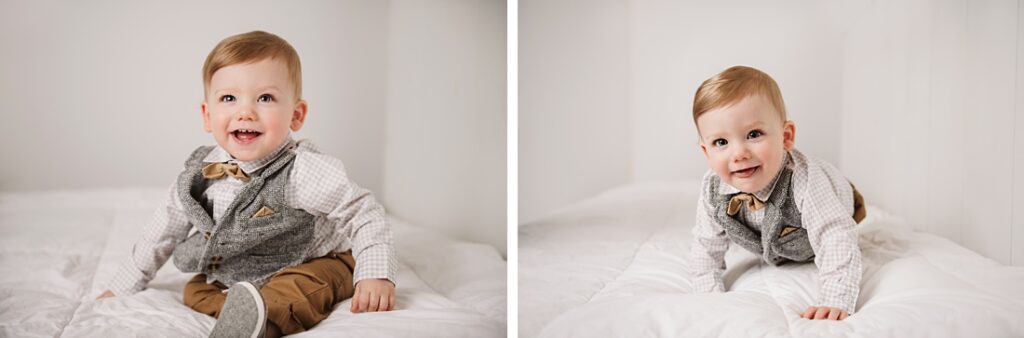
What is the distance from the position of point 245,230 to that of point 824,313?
1.34m

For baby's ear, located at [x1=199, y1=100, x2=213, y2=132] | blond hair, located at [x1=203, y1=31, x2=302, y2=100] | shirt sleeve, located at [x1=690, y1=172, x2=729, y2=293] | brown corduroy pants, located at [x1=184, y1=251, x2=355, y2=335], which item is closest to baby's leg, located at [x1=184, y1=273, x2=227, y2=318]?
brown corduroy pants, located at [x1=184, y1=251, x2=355, y2=335]

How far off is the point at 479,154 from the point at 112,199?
40.0 inches

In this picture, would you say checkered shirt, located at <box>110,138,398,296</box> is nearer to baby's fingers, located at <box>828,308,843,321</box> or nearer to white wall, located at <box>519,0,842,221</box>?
white wall, located at <box>519,0,842,221</box>

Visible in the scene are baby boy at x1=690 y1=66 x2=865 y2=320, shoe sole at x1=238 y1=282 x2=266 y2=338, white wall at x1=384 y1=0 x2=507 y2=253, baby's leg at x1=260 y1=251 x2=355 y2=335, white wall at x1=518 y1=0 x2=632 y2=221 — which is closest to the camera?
shoe sole at x1=238 y1=282 x2=266 y2=338

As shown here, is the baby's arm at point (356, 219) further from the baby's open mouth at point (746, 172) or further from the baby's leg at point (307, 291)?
the baby's open mouth at point (746, 172)

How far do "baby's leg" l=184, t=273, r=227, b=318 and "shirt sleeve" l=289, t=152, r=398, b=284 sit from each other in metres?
0.26

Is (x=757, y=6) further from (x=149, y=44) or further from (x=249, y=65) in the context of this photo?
(x=149, y=44)

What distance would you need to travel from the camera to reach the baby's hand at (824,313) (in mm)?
1887

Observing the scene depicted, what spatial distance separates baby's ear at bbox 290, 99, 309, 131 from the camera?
2.02m

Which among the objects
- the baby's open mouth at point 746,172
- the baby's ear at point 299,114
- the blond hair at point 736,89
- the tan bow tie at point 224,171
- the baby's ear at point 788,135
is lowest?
the baby's open mouth at point 746,172

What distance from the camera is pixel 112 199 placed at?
6.47 feet

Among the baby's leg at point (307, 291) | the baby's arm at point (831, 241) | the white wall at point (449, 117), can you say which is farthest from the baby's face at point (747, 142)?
the baby's leg at point (307, 291)

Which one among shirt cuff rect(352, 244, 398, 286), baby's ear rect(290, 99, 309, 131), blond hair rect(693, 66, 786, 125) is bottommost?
shirt cuff rect(352, 244, 398, 286)

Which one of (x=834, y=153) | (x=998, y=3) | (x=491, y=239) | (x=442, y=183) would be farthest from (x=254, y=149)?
(x=998, y=3)
